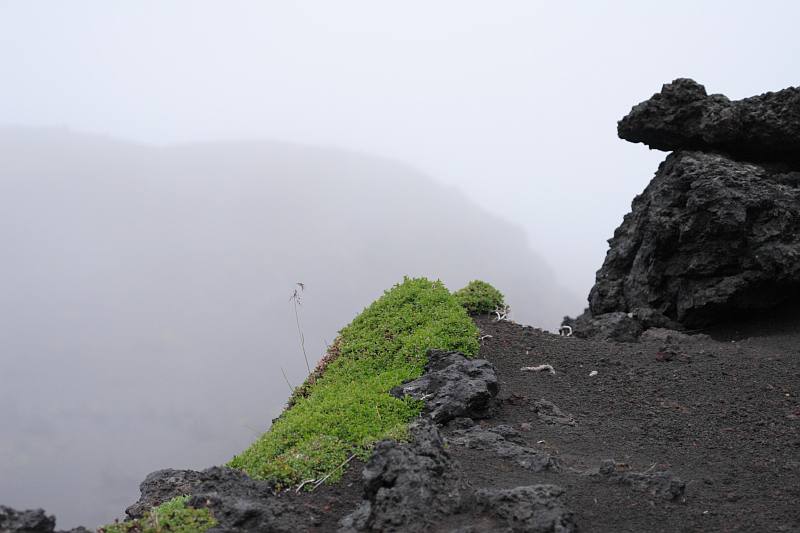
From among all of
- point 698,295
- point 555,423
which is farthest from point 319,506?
point 698,295

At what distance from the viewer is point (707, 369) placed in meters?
9.47

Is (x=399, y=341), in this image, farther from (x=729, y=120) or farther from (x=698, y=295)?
(x=729, y=120)

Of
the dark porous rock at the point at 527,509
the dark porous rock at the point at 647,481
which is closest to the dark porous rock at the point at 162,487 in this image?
the dark porous rock at the point at 527,509

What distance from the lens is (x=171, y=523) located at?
5105 mm

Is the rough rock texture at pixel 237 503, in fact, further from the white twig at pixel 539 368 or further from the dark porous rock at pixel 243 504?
the white twig at pixel 539 368

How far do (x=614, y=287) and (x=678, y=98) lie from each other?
158 inches

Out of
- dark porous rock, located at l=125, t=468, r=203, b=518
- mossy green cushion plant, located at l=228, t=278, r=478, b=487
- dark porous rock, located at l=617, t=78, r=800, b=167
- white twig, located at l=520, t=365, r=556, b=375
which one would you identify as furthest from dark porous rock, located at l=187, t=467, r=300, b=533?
dark porous rock, located at l=617, t=78, r=800, b=167

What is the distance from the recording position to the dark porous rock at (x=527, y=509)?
4.84 m

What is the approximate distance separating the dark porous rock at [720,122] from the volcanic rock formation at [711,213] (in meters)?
0.02

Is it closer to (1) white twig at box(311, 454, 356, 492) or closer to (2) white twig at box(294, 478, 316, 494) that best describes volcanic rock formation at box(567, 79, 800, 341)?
(1) white twig at box(311, 454, 356, 492)

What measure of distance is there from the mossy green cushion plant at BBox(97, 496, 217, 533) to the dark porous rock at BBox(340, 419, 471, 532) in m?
1.09

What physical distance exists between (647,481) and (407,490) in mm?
2125

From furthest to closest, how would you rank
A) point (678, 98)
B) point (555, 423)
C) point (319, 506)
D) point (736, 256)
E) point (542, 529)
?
point (678, 98)
point (736, 256)
point (555, 423)
point (319, 506)
point (542, 529)

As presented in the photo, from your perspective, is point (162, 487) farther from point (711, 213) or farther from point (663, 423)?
point (711, 213)
